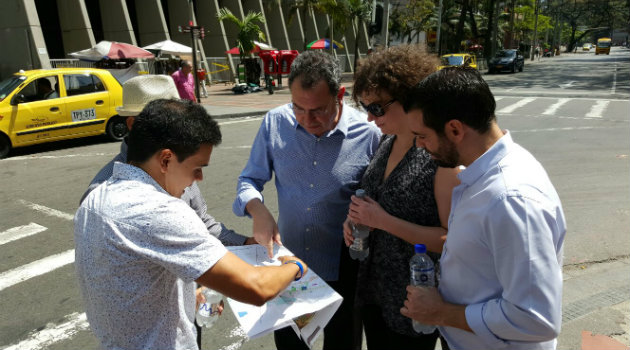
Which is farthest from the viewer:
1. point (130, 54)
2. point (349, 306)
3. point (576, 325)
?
point (130, 54)

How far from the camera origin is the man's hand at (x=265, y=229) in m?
2.17

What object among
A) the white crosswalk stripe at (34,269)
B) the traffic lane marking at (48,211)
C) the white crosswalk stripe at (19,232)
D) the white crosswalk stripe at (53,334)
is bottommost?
the white crosswalk stripe at (53,334)

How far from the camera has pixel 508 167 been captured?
1.47m

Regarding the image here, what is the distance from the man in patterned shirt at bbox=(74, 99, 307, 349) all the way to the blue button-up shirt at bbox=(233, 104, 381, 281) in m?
0.73

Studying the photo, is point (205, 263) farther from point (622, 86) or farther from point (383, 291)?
point (622, 86)

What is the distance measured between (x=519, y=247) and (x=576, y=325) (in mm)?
2573

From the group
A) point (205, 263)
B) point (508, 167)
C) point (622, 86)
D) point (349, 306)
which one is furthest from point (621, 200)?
point (622, 86)

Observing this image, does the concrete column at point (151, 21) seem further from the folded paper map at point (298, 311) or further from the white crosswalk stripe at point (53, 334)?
the folded paper map at point (298, 311)

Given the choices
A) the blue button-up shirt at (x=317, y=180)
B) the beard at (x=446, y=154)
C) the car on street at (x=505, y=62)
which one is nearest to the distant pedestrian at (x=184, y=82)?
the blue button-up shirt at (x=317, y=180)

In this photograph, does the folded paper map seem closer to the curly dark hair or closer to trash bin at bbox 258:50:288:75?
the curly dark hair

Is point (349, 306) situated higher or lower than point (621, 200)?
higher

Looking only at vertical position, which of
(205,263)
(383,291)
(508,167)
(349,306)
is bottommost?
(349,306)

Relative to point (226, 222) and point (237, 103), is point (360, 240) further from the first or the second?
point (237, 103)

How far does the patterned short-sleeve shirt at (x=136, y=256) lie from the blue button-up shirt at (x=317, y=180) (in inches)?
36.1
